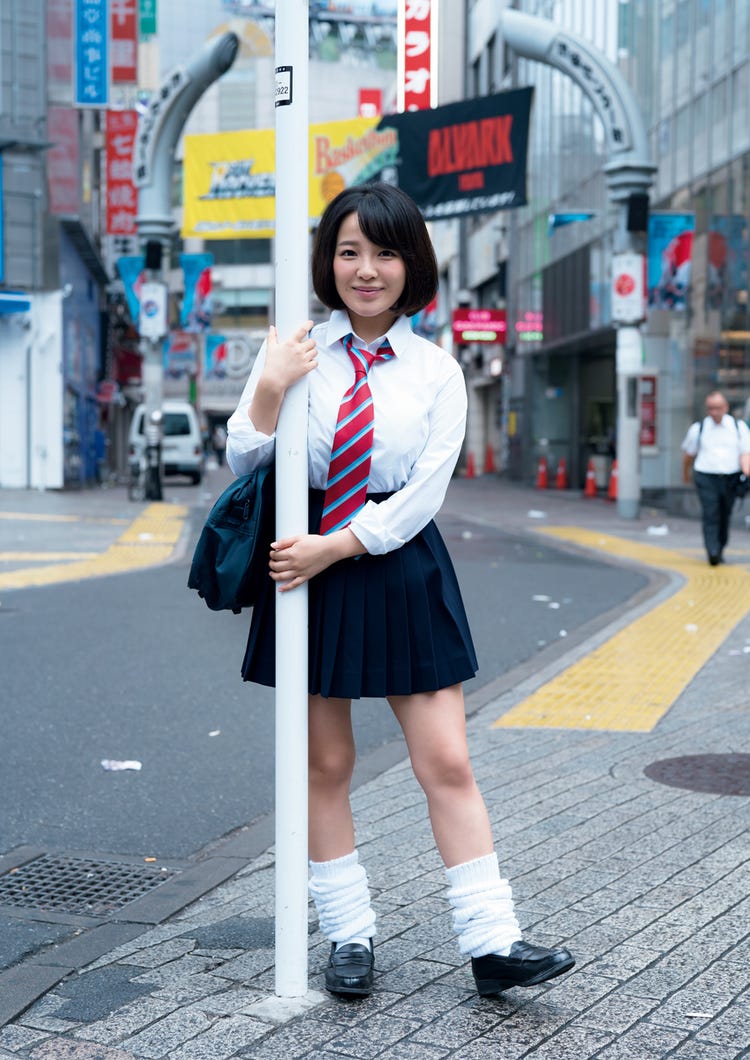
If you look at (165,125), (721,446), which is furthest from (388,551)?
(165,125)

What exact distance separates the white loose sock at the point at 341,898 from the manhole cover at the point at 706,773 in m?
2.21

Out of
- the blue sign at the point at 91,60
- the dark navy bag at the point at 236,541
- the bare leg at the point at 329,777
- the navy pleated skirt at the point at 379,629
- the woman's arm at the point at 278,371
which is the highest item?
the blue sign at the point at 91,60

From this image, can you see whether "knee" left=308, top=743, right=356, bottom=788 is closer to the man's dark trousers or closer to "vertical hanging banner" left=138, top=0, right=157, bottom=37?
the man's dark trousers

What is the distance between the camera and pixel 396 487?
318 cm

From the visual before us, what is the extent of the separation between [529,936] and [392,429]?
1406mm

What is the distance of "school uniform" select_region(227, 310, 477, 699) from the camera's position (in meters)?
3.13

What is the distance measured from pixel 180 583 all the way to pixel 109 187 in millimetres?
25986

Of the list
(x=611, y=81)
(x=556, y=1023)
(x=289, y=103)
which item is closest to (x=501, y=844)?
(x=556, y=1023)

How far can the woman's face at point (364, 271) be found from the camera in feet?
10.4

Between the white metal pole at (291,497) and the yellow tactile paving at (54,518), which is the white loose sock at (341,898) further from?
the yellow tactile paving at (54,518)

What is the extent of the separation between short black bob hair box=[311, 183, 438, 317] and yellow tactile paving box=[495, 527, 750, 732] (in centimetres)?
365

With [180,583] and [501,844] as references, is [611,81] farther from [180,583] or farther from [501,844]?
[501,844]

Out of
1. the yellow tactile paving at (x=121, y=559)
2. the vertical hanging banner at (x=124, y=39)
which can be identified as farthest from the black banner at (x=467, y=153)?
the vertical hanging banner at (x=124, y=39)

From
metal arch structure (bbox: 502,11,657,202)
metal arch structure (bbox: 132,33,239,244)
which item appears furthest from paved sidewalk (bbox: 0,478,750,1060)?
metal arch structure (bbox: 132,33,239,244)
